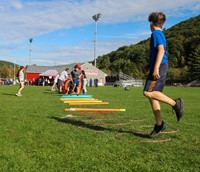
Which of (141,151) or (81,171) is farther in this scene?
(141,151)

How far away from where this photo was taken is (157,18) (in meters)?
5.61

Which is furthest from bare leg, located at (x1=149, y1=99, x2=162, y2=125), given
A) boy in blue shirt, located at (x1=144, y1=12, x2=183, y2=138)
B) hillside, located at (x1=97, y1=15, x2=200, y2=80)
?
hillside, located at (x1=97, y1=15, x2=200, y2=80)

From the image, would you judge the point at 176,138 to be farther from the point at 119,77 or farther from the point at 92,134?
the point at 119,77

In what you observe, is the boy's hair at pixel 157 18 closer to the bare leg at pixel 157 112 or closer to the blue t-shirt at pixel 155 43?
the blue t-shirt at pixel 155 43

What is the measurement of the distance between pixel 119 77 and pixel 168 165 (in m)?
84.2

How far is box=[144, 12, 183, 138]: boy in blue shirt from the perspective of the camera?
5.41m

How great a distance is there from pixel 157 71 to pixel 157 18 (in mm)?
1053

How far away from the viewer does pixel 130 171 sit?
11.5ft

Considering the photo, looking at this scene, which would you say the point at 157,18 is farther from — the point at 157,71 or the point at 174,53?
the point at 174,53

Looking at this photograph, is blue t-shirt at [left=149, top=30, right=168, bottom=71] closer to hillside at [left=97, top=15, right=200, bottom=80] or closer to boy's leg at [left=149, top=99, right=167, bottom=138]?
boy's leg at [left=149, top=99, right=167, bottom=138]

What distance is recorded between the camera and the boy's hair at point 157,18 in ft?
18.4

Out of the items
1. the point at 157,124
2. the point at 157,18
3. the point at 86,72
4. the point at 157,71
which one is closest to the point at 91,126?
the point at 157,124

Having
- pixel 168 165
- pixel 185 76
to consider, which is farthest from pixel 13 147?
pixel 185 76

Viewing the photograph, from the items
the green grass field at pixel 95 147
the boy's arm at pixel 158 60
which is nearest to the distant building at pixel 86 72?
the green grass field at pixel 95 147
